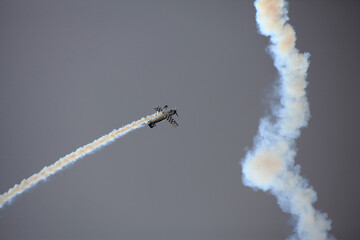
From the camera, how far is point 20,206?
158 m

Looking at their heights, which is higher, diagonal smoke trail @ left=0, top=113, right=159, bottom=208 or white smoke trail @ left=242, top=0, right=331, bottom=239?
diagonal smoke trail @ left=0, top=113, right=159, bottom=208

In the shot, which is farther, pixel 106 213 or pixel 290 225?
pixel 106 213

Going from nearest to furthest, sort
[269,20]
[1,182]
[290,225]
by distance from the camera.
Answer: [269,20] → [290,225] → [1,182]

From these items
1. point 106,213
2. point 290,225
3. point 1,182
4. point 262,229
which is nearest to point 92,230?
point 106,213

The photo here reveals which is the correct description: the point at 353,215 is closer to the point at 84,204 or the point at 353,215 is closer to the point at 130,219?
the point at 130,219

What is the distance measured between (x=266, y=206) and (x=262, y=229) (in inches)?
218

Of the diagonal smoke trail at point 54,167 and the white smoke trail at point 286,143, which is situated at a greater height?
the diagonal smoke trail at point 54,167

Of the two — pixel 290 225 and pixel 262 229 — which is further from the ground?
pixel 262 229

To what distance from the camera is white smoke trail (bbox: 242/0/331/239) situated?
389 feet

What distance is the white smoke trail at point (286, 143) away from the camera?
389ft

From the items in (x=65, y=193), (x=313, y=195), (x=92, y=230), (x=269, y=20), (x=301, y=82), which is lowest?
(x=313, y=195)

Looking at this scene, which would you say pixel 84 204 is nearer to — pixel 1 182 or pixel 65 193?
pixel 65 193

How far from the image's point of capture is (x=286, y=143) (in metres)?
124

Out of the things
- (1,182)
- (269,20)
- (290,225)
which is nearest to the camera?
(269,20)
